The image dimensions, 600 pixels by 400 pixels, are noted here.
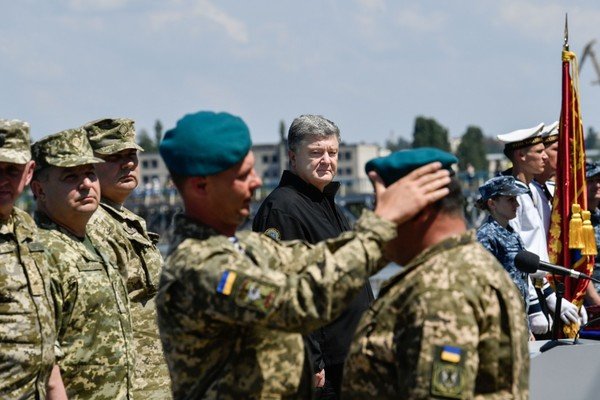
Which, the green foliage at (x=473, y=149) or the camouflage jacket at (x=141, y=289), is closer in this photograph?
the camouflage jacket at (x=141, y=289)

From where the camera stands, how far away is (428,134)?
160m

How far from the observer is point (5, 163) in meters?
4.53

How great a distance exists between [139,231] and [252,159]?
3.05 m

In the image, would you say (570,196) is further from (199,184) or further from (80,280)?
(199,184)

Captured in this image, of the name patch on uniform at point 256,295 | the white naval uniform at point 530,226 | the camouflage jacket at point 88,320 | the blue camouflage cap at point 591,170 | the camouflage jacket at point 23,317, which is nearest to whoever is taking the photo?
the name patch on uniform at point 256,295

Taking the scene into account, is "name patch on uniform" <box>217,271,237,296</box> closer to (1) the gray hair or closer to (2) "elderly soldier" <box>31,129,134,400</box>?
(2) "elderly soldier" <box>31,129,134,400</box>

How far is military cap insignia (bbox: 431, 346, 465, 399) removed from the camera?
309 centimetres

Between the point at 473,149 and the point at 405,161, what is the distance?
170 metres

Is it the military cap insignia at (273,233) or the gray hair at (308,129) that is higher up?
the gray hair at (308,129)

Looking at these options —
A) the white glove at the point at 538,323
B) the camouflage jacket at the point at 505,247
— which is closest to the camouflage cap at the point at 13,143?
the camouflage jacket at the point at 505,247

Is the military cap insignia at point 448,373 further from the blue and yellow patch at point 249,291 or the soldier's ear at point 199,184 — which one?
the soldier's ear at point 199,184

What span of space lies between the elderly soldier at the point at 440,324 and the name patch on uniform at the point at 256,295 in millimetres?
313

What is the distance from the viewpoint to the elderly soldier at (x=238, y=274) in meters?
3.22

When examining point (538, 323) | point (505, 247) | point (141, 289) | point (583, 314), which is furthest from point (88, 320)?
point (583, 314)
